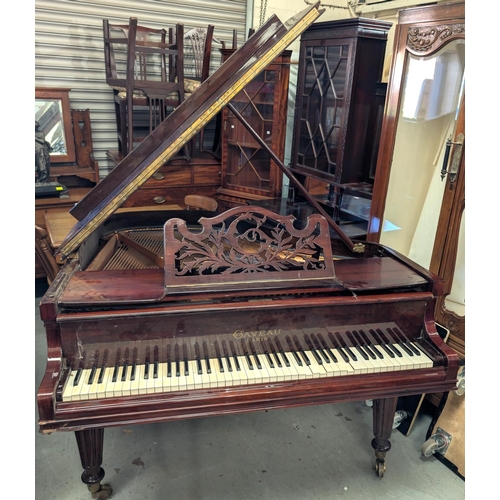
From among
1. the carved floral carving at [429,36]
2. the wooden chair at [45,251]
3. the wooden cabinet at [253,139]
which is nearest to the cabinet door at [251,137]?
the wooden cabinet at [253,139]

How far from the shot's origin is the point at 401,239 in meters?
2.94

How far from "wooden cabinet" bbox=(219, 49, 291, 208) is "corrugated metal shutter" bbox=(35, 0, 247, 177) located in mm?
1006

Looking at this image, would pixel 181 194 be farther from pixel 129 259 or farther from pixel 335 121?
pixel 129 259

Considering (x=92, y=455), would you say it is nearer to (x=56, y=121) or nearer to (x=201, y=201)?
(x=201, y=201)

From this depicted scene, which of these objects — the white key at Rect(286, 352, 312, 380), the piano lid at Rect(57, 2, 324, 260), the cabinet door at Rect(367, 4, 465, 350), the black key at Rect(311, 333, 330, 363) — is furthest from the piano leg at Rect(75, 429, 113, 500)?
the cabinet door at Rect(367, 4, 465, 350)

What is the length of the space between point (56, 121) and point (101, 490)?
3.30 m

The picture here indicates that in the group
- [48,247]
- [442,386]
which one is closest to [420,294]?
[442,386]

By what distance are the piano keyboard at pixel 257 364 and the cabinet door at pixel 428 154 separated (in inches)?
31.3

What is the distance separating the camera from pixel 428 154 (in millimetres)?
2748

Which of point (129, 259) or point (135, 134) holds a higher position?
point (135, 134)

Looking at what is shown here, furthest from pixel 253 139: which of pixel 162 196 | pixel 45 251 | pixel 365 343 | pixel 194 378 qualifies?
pixel 194 378

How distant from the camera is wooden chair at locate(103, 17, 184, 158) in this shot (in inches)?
146

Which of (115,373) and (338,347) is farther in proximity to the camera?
(338,347)

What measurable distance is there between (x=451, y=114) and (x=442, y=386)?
164 cm
